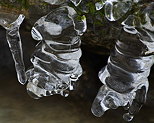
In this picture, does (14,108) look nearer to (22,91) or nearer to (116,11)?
(22,91)

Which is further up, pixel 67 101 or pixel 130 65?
pixel 130 65

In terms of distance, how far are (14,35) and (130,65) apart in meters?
0.26

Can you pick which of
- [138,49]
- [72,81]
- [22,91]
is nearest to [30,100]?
[22,91]

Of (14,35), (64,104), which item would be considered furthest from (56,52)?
(64,104)

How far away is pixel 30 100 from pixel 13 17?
0.26 m

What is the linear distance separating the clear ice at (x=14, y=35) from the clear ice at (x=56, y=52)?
3 cm

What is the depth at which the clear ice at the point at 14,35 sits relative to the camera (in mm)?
785

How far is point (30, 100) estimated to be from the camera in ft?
3.26

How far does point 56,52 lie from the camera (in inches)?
30.0

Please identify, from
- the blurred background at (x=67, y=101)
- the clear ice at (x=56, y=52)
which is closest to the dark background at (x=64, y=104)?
the blurred background at (x=67, y=101)

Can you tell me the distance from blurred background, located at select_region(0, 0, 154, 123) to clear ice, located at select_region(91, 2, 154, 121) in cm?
13

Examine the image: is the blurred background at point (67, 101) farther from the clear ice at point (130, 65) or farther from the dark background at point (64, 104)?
the clear ice at point (130, 65)

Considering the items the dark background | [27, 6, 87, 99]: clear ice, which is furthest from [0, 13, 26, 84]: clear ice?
the dark background

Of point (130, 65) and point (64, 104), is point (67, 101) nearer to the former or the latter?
point (64, 104)
